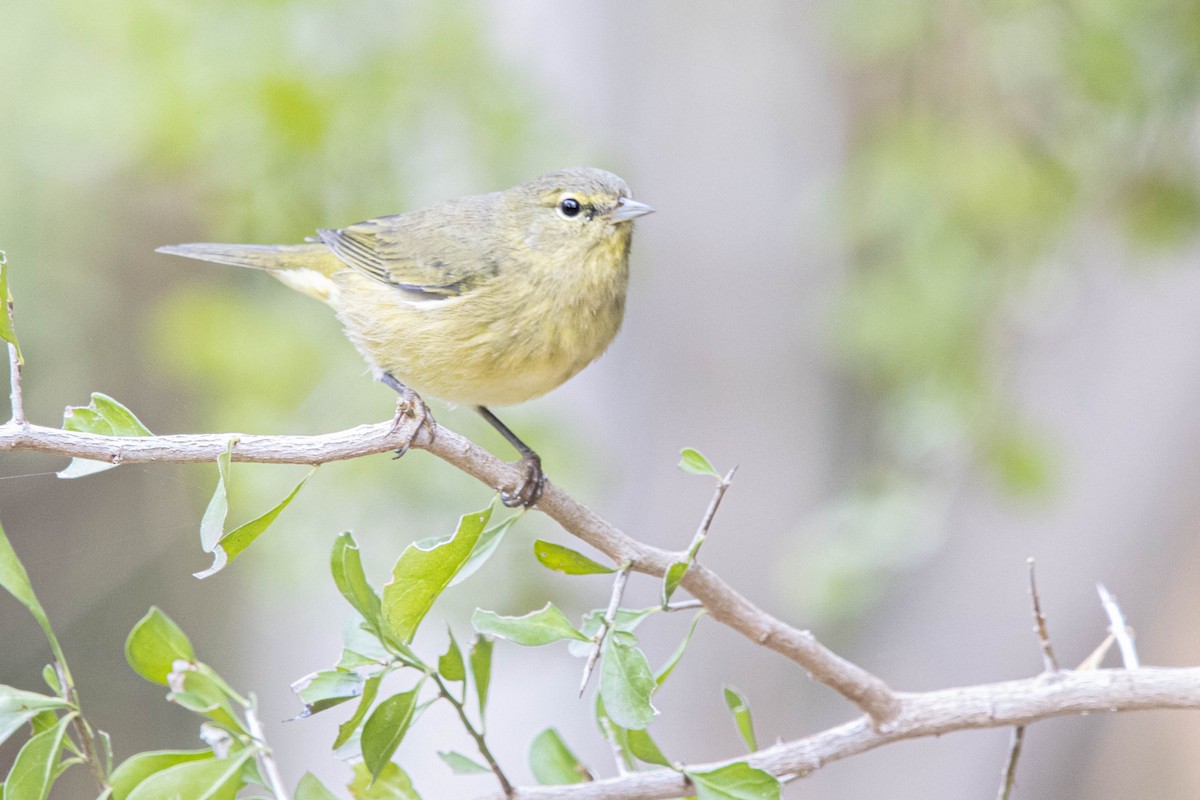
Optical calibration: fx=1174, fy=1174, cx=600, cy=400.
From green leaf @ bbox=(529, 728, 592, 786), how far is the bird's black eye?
4.36 feet

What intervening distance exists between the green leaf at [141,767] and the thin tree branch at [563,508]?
1.09 feet

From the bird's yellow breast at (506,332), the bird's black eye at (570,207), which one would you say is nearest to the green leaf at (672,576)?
the bird's yellow breast at (506,332)

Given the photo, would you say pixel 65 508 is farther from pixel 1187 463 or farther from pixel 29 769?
pixel 1187 463

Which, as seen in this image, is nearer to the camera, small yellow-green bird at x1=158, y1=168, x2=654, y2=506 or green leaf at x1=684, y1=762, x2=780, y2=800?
green leaf at x1=684, y1=762, x2=780, y2=800

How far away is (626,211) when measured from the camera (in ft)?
8.51

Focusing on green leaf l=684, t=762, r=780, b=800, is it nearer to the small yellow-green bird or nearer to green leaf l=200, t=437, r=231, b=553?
green leaf l=200, t=437, r=231, b=553

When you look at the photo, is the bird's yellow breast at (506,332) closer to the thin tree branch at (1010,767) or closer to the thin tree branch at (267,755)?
the thin tree branch at (267,755)

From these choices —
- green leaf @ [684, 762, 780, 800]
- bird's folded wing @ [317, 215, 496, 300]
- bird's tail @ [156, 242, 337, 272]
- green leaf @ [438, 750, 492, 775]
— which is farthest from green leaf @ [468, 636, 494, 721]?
bird's tail @ [156, 242, 337, 272]

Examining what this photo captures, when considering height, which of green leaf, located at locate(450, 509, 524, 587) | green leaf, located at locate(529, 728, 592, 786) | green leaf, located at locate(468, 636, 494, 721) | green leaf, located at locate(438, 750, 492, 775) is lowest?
green leaf, located at locate(438, 750, 492, 775)

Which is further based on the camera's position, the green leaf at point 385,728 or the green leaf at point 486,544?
the green leaf at point 486,544

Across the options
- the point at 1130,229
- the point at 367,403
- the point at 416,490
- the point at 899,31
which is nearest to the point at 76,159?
the point at 367,403

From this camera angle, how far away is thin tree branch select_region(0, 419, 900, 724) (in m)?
1.35

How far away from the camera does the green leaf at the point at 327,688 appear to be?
1336 mm

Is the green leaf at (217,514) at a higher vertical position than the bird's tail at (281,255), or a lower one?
lower
